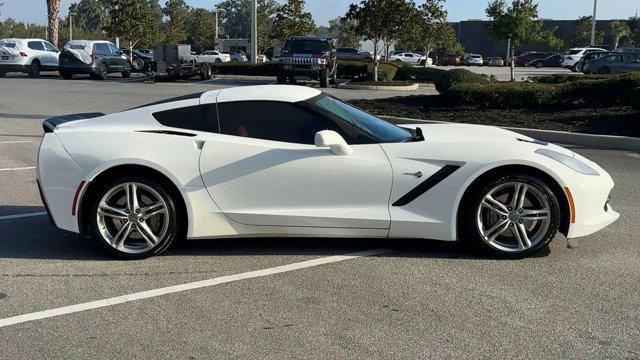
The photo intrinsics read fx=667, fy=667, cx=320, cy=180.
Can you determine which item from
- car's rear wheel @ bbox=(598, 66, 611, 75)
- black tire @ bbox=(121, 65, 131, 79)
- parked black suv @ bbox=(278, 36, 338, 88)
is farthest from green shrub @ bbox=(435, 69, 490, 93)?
black tire @ bbox=(121, 65, 131, 79)

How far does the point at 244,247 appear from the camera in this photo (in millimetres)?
5680

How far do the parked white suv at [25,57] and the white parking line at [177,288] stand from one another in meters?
30.6

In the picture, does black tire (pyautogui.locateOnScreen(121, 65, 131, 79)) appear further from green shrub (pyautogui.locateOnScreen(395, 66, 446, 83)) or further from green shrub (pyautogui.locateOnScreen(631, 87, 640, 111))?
green shrub (pyautogui.locateOnScreen(631, 87, 640, 111))

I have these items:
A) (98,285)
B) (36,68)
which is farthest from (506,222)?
(36,68)

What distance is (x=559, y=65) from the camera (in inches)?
2162

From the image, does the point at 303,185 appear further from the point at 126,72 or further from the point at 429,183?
the point at 126,72

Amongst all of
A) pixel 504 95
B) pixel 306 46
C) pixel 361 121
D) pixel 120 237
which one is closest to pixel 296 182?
pixel 361 121

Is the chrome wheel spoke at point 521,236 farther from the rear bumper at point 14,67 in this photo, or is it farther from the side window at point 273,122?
the rear bumper at point 14,67

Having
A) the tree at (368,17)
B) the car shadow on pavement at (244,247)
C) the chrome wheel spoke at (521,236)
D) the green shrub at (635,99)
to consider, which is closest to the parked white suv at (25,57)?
the tree at (368,17)

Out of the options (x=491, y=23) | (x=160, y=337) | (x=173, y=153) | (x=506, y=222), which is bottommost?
(x=160, y=337)

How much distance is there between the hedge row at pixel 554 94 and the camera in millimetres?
14133

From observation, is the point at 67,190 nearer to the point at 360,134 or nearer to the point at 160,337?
the point at 160,337

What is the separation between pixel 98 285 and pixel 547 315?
3071 millimetres

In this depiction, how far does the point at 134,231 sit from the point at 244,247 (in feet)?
3.04
